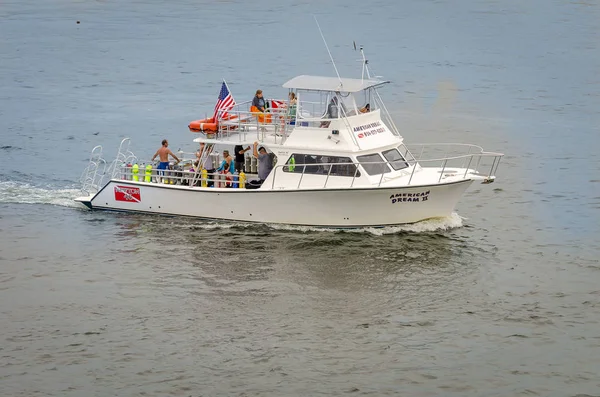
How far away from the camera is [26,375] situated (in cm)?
2459

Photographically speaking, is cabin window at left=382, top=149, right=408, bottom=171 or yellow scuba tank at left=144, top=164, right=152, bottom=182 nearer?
cabin window at left=382, top=149, right=408, bottom=171

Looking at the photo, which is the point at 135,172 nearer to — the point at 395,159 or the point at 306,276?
the point at 306,276

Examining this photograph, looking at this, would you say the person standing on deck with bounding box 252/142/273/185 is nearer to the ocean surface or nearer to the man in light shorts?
the ocean surface

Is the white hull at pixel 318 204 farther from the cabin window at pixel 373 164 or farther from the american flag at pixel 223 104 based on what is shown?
the american flag at pixel 223 104

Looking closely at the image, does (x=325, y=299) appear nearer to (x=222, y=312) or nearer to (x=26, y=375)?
(x=222, y=312)

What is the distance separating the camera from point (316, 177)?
33656 mm

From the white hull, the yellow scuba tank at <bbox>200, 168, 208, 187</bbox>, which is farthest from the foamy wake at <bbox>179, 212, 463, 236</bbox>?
the yellow scuba tank at <bbox>200, 168, 208, 187</bbox>

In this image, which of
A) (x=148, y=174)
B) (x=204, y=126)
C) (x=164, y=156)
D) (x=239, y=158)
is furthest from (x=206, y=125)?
(x=148, y=174)

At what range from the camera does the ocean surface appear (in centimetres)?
2466

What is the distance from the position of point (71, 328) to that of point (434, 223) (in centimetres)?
1255

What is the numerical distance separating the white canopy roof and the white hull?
3.55 metres

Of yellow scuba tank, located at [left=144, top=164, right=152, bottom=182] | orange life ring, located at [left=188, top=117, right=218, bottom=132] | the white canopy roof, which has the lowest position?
yellow scuba tank, located at [left=144, top=164, right=152, bottom=182]

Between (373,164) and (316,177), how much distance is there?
1877 millimetres

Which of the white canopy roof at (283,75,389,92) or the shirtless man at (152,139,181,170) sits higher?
the white canopy roof at (283,75,389,92)
